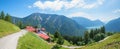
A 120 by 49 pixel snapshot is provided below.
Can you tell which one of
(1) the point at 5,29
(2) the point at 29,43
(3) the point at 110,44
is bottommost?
(2) the point at 29,43

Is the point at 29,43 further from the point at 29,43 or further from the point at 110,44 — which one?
the point at 110,44

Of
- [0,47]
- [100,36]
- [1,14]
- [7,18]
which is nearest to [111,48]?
[0,47]

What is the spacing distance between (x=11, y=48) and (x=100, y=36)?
13643 cm

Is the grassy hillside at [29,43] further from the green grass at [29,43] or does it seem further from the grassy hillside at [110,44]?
the grassy hillside at [110,44]

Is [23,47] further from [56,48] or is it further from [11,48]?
[56,48]

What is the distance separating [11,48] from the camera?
36.3 meters

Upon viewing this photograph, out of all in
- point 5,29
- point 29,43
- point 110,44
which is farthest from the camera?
point 5,29

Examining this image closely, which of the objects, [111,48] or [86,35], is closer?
[111,48]

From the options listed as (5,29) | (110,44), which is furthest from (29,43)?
(5,29)

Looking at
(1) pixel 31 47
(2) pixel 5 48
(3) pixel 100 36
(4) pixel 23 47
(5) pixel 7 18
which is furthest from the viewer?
(5) pixel 7 18

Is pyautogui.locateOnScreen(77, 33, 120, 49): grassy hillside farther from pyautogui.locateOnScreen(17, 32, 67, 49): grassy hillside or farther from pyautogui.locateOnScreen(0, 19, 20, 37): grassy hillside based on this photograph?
pyautogui.locateOnScreen(0, 19, 20, 37): grassy hillside

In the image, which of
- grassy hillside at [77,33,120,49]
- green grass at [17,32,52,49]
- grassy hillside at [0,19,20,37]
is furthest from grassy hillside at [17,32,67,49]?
grassy hillside at [77,33,120,49]

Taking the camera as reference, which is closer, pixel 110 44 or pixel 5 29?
pixel 110 44

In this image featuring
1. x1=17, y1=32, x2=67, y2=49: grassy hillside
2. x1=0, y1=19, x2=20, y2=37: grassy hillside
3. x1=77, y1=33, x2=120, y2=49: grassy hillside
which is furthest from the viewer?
x1=0, y1=19, x2=20, y2=37: grassy hillside
